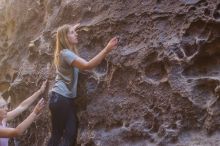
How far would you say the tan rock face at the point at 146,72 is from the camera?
3.36 m

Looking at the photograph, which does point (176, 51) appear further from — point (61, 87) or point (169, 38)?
point (61, 87)

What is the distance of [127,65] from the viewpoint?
3.87 meters

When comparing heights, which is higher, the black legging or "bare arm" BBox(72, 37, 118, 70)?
"bare arm" BBox(72, 37, 118, 70)

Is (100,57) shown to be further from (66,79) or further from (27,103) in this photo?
(27,103)

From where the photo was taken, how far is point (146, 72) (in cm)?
372

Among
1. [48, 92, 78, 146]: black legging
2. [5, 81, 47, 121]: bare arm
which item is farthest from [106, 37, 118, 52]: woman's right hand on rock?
[5, 81, 47, 121]: bare arm

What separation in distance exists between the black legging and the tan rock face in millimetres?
Answer: 183

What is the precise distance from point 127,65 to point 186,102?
0.74m

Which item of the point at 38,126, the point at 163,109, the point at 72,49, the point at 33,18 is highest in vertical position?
the point at 33,18

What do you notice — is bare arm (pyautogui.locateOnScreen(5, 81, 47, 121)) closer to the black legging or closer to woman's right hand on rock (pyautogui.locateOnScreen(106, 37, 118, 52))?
the black legging

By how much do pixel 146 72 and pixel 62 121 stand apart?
98 centimetres

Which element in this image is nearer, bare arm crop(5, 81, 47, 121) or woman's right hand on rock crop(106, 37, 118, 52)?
woman's right hand on rock crop(106, 37, 118, 52)

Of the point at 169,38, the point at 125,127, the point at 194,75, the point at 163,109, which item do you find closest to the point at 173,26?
the point at 169,38

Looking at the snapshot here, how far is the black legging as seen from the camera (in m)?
3.99
